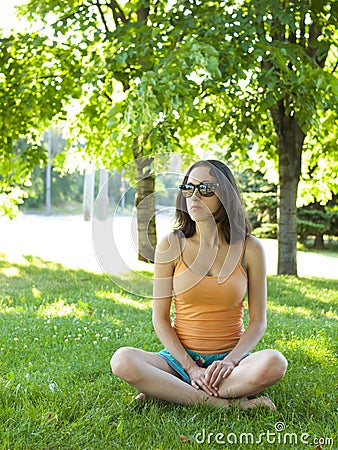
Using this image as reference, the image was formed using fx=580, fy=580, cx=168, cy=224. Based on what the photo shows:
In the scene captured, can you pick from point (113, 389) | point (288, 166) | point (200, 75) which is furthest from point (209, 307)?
point (288, 166)

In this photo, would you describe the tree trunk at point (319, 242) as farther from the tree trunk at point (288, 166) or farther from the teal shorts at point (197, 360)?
the teal shorts at point (197, 360)

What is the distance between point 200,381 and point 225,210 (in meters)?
0.99

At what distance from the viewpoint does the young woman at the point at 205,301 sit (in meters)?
3.20

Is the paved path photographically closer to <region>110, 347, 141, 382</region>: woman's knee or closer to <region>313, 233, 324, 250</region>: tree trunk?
<region>110, 347, 141, 382</region>: woman's knee

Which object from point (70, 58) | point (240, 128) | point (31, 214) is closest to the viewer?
point (240, 128)

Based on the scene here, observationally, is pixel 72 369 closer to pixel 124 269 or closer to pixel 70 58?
pixel 124 269

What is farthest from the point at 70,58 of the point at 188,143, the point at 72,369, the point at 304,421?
the point at 304,421

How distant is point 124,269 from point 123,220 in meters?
0.29

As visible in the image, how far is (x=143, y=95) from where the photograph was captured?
207 inches

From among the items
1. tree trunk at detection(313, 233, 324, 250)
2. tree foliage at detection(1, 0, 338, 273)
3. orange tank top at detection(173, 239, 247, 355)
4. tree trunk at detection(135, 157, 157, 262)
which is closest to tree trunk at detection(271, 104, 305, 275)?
tree foliage at detection(1, 0, 338, 273)

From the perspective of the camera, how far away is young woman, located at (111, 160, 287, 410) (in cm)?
320

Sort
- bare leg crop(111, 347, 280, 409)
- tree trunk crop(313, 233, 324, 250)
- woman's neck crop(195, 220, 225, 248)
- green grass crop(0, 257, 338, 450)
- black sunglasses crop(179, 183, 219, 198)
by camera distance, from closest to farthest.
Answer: green grass crop(0, 257, 338, 450) < bare leg crop(111, 347, 280, 409) < black sunglasses crop(179, 183, 219, 198) < woman's neck crop(195, 220, 225, 248) < tree trunk crop(313, 233, 324, 250)

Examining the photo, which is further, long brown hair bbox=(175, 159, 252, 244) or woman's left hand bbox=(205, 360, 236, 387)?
long brown hair bbox=(175, 159, 252, 244)

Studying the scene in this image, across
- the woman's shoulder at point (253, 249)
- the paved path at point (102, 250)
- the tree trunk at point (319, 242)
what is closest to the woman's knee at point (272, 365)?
the woman's shoulder at point (253, 249)
